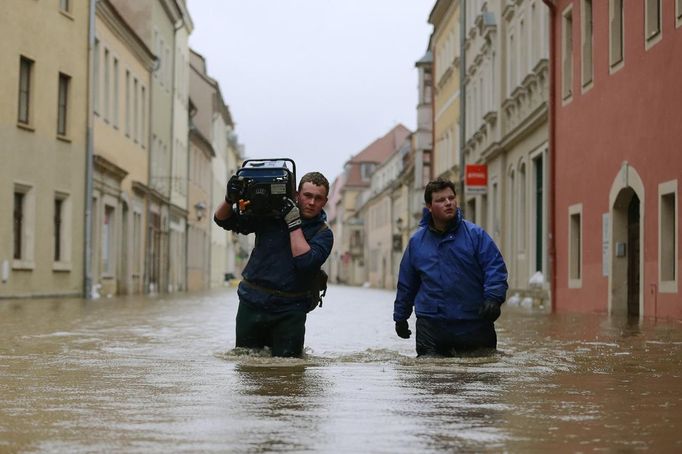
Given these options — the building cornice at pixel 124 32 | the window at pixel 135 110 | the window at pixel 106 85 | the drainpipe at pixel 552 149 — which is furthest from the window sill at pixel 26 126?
the window at pixel 135 110

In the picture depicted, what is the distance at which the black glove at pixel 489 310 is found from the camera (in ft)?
30.3

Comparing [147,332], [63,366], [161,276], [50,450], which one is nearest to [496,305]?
[63,366]

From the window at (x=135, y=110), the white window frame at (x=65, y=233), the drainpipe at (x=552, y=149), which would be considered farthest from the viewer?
the window at (x=135, y=110)

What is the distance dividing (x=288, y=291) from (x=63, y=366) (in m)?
1.71

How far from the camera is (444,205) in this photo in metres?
9.36

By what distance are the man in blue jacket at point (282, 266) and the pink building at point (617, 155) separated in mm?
9614

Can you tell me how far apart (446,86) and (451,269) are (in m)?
42.5

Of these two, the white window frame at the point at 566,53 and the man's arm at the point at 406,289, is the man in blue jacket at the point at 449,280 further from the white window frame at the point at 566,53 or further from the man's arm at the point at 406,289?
the white window frame at the point at 566,53

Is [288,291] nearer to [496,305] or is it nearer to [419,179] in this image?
[496,305]

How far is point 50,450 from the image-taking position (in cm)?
490

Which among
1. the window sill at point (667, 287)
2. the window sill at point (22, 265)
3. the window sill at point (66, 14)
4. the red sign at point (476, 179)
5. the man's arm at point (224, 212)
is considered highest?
the window sill at point (66, 14)

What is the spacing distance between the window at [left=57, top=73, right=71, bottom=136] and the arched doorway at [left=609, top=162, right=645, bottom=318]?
1575 cm

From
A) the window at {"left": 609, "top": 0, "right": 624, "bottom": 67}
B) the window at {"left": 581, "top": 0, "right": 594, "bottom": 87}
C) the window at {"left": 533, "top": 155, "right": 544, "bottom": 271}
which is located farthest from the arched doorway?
the window at {"left": 533, "top": 155, "right": 544, "bottom": 271}

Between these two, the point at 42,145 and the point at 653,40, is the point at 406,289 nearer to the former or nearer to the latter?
the point at 653,40
